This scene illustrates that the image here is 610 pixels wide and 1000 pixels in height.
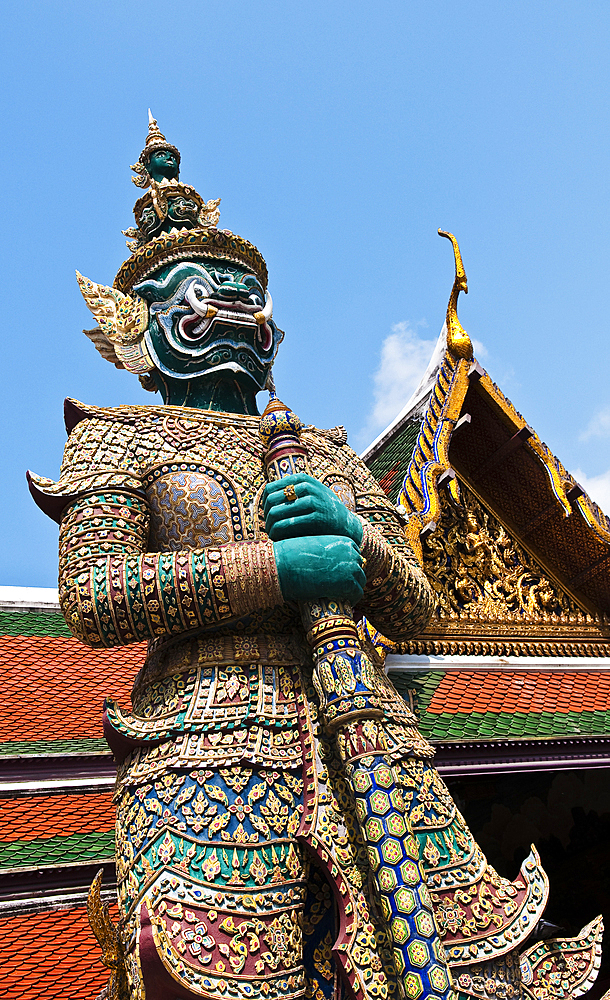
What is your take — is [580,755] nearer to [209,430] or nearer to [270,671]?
[270,671]

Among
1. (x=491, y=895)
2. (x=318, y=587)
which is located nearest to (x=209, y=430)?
(x=318, y=587)

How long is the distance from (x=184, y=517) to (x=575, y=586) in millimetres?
3537

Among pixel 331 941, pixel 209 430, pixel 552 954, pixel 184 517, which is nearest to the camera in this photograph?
pixel 331 941

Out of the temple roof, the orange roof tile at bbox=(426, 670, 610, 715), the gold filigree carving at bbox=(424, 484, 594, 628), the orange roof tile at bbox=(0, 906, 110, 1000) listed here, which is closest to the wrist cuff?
the orange roof tile at bbox=(0, 906, 110, 1000)

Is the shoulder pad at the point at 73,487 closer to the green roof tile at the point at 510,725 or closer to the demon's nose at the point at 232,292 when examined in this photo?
the demon's nose at the point at 232,292

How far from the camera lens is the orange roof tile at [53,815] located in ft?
11.6

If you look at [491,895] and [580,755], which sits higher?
[580,755]

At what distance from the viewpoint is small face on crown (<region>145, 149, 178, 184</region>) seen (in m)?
4.21

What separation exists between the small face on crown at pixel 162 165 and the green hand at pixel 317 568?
7.60ft

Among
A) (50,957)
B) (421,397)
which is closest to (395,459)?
(421,397)

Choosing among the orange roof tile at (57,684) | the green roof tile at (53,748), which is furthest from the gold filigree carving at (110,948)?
the orange roof tile at (57,684)

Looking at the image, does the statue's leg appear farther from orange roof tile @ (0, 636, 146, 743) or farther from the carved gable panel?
the carved gable panel

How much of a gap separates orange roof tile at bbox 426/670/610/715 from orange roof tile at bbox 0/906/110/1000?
76.1 inches

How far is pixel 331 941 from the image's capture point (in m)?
2.47
